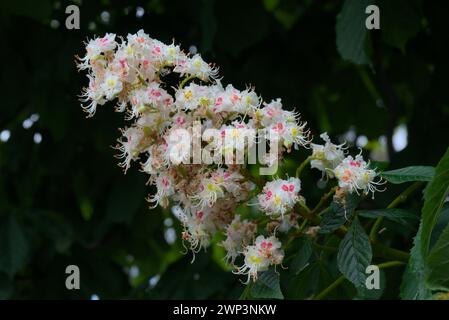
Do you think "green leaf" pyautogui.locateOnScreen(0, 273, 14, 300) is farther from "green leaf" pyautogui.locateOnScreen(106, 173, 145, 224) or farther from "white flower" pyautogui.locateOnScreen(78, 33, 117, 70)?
"white flower" pyautogui.locateOnScreen(78, 33, 117, 70)

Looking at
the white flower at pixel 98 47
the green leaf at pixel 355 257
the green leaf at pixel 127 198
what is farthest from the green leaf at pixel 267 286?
the green leaf at pixel 127 198

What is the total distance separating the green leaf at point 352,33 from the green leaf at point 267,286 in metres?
0.93

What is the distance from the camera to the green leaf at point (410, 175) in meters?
1.92

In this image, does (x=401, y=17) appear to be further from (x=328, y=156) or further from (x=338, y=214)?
(x=338, y=214)

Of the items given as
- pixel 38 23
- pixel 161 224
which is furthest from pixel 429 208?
pixel 161 224

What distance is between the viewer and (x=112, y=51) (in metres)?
2.01

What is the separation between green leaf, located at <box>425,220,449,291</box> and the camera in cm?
164

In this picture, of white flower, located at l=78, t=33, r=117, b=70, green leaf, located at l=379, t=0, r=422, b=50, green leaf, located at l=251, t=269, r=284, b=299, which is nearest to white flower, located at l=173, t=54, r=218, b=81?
white flower, located at l=78, t=33, r=117, b=70

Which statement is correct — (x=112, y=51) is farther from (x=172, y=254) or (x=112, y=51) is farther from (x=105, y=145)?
(x=172, y=254)

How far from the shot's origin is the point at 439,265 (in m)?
1.65

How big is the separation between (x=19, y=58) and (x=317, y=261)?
203 centimetres

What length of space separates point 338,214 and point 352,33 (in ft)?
2.87

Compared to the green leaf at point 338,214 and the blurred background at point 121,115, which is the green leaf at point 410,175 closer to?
the green leaf at point 338,214

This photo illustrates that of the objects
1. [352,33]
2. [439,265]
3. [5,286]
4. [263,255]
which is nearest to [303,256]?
[263,255]
